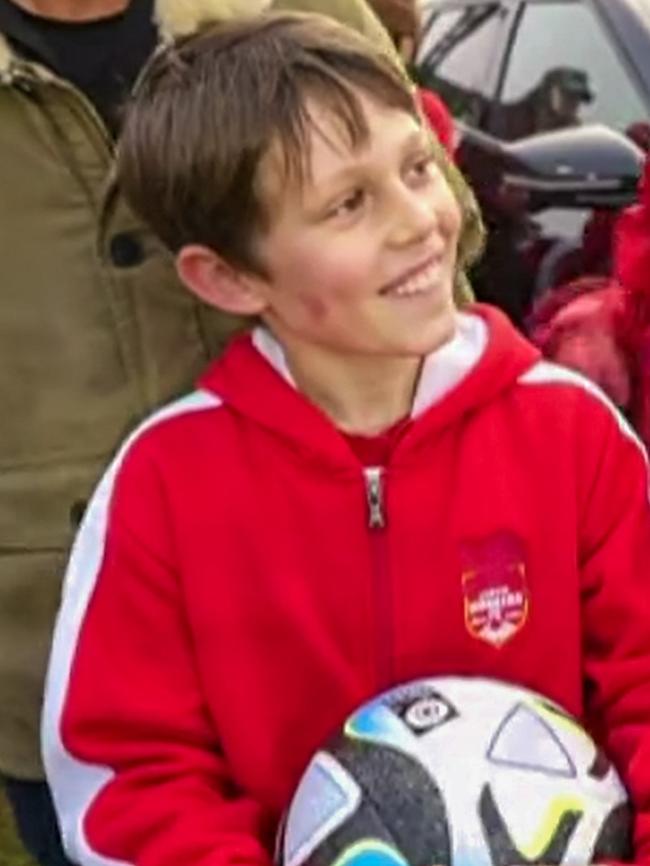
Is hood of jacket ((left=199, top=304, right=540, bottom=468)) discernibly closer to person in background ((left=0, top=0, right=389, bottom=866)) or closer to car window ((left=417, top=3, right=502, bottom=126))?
person in background ((left=0, top=0, right=389, bottom=866))

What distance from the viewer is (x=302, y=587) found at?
3045 millimetres

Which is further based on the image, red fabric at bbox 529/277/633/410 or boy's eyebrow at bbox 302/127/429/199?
red fabric at bbox 529/277/633/410

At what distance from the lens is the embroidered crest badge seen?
3.05m

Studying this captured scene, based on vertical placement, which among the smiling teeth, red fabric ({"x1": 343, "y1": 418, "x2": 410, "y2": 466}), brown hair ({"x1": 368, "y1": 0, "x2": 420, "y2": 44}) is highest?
the smiling teeth

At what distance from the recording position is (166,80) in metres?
3.10

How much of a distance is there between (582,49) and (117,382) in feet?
12.3

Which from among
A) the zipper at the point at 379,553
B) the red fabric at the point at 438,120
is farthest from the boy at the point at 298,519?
the red fabric at the point at 438,120

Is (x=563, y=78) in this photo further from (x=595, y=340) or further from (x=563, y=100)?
(x=595, y=340)

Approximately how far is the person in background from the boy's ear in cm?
12

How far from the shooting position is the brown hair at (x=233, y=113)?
299 centimetres

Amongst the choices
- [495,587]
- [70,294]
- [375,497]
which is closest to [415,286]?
[375,497]

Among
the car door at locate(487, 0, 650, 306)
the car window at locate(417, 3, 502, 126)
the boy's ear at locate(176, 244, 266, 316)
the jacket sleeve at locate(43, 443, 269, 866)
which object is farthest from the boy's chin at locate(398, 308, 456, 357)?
the car window at locate(417, 3, 502, 126)

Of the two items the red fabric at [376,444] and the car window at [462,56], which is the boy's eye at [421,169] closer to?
the red fabric at [376,444]

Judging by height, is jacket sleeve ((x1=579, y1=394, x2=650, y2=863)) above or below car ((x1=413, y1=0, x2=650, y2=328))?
above
